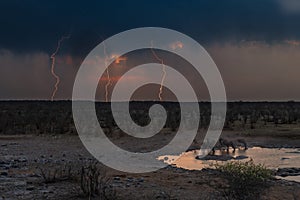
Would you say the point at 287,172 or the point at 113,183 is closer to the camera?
the point at 113,183

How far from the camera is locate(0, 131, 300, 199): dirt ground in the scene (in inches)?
461

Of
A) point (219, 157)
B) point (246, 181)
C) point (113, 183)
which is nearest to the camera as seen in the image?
point (246, 181)

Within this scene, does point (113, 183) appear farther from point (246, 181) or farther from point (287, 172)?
point (287, 172)

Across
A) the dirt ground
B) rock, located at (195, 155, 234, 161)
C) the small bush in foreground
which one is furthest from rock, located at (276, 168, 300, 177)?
the small bush in foreground

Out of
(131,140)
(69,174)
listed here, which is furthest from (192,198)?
(131,140)

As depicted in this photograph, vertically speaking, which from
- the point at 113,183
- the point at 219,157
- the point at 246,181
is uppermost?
the point at 219,157

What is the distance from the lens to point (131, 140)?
2745cm

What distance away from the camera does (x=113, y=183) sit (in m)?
13.2

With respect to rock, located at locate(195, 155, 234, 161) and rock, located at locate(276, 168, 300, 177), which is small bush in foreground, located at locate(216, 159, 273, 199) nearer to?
rock, located at locate(276, 168, 300, 177)

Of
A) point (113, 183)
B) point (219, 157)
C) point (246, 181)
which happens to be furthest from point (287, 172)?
point (113, 183)

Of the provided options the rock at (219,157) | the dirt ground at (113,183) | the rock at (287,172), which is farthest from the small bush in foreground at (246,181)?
the rock at (219,157)

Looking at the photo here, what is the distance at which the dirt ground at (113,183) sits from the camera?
38.4 ft

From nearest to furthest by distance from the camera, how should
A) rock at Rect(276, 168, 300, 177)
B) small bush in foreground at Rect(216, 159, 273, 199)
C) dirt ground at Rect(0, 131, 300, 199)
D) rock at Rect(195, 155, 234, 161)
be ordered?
small bush in foreground at Rect(216, 159, 273, 199), dirt ground at Rect(0, 131, 300, 199), rock at Rect(276, 168, 300, 177), rock at Rect(195, 155, 234, 161)

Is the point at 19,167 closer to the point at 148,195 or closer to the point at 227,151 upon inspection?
the point at 148,195
